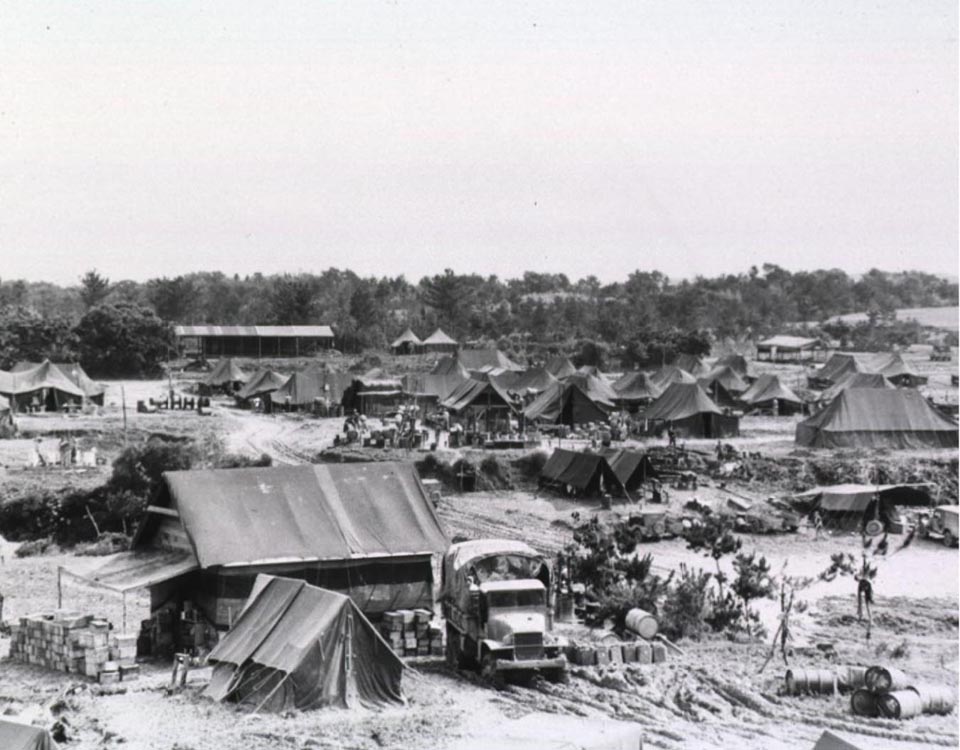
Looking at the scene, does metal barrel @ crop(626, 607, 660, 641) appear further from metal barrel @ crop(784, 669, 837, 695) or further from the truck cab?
metal barrel @ crop(784, 669, 837, 695)

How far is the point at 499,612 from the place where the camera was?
17.5 metres

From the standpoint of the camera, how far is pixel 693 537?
2458cm

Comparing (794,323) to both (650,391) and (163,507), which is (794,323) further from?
(163,507)

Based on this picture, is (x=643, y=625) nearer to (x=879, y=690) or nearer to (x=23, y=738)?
(x=879, y=690)

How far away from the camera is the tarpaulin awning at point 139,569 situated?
1862 cm

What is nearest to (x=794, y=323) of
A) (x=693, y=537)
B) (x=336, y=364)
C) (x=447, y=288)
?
(x=447, y=288)

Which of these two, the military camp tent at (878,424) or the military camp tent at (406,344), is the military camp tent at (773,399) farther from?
the military camp tent at (406,344)

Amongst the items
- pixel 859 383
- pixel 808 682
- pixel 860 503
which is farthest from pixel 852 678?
pixel 859 383

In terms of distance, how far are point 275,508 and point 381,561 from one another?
6.24 feet

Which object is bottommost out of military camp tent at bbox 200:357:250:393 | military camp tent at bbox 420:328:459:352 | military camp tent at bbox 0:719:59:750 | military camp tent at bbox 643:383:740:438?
military camp tent at bbox 0:719:59:750

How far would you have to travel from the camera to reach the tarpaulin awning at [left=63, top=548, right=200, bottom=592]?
1862cm

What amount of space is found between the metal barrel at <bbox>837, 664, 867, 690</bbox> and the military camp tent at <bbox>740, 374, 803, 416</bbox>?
37927mm

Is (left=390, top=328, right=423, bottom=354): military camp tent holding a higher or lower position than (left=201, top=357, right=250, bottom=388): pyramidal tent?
higher

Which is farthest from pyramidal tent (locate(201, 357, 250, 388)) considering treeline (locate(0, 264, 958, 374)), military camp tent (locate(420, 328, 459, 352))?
military camp tent (locate(420, 328, 459, 352))
